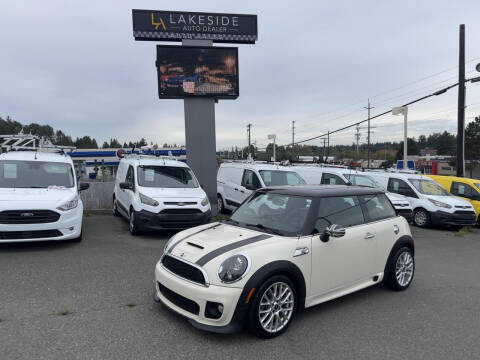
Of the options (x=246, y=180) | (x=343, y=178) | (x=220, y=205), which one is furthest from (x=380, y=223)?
(x=220, y=205)

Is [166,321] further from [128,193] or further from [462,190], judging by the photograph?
[462,190]

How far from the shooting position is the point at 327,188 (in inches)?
197

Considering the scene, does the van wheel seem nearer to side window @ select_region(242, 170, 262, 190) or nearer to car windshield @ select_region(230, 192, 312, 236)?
side window @ select_region(242, 170, 262, 190)

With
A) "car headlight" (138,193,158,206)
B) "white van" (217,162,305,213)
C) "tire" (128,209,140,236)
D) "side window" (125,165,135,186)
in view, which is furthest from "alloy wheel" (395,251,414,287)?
"side window" (125,165,135,186)

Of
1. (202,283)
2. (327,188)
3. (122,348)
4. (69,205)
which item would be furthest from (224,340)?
(69,205)

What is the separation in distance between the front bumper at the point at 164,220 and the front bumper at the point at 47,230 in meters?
1.43

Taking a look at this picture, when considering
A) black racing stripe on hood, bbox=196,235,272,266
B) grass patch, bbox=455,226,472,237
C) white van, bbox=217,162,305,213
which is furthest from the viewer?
white van, bbox=217,162,305,213

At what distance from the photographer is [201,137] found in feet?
42.0

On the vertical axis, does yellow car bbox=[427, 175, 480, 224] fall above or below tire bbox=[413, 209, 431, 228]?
above

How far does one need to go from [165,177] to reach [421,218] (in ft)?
29.2

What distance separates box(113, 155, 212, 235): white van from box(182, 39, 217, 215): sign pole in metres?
2.25

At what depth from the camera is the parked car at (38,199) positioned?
6.66 meters

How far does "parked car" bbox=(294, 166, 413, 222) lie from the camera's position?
11812 mm

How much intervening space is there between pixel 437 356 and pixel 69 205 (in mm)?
6677
